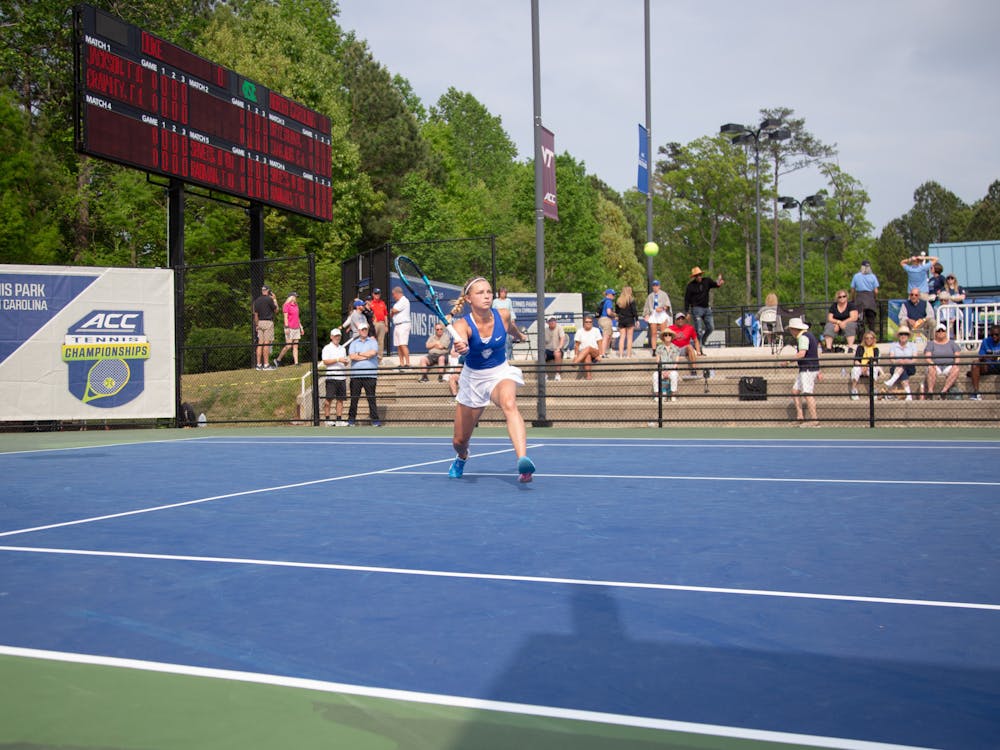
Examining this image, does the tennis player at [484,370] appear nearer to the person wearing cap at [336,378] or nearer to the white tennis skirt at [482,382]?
the white tennis skirt at [482,382]

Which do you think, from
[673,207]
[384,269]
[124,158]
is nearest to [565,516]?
[124,158]

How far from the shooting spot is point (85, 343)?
18766mm

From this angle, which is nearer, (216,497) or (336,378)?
(216,497)

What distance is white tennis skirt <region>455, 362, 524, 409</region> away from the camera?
9.61 m

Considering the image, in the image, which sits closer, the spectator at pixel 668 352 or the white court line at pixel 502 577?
the white court line at pixel 502 577

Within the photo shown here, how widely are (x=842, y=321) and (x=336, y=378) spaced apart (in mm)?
11342

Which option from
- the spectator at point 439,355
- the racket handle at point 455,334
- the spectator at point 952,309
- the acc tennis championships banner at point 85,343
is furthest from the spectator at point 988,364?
the acc tennis championships banner at point 85,343

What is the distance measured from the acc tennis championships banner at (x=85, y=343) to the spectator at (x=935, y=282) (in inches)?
655

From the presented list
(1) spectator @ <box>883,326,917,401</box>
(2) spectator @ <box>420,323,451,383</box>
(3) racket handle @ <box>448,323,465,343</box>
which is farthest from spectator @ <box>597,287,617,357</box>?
(3) racket handle @ <box>448,323,465,343</box>

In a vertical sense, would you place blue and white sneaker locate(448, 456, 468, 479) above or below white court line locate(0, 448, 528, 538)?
above

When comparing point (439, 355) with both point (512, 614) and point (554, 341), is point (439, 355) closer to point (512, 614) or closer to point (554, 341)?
point (554, 341)

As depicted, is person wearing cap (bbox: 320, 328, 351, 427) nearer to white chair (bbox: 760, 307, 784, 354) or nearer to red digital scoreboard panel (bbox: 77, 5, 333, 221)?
red digital scoreboard panel (bbox: 77, 5, 333, 221)

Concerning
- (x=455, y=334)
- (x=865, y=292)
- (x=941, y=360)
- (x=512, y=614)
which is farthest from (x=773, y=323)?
(x=512, y=614)

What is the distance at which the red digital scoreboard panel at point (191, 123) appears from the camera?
17944 millimetres
